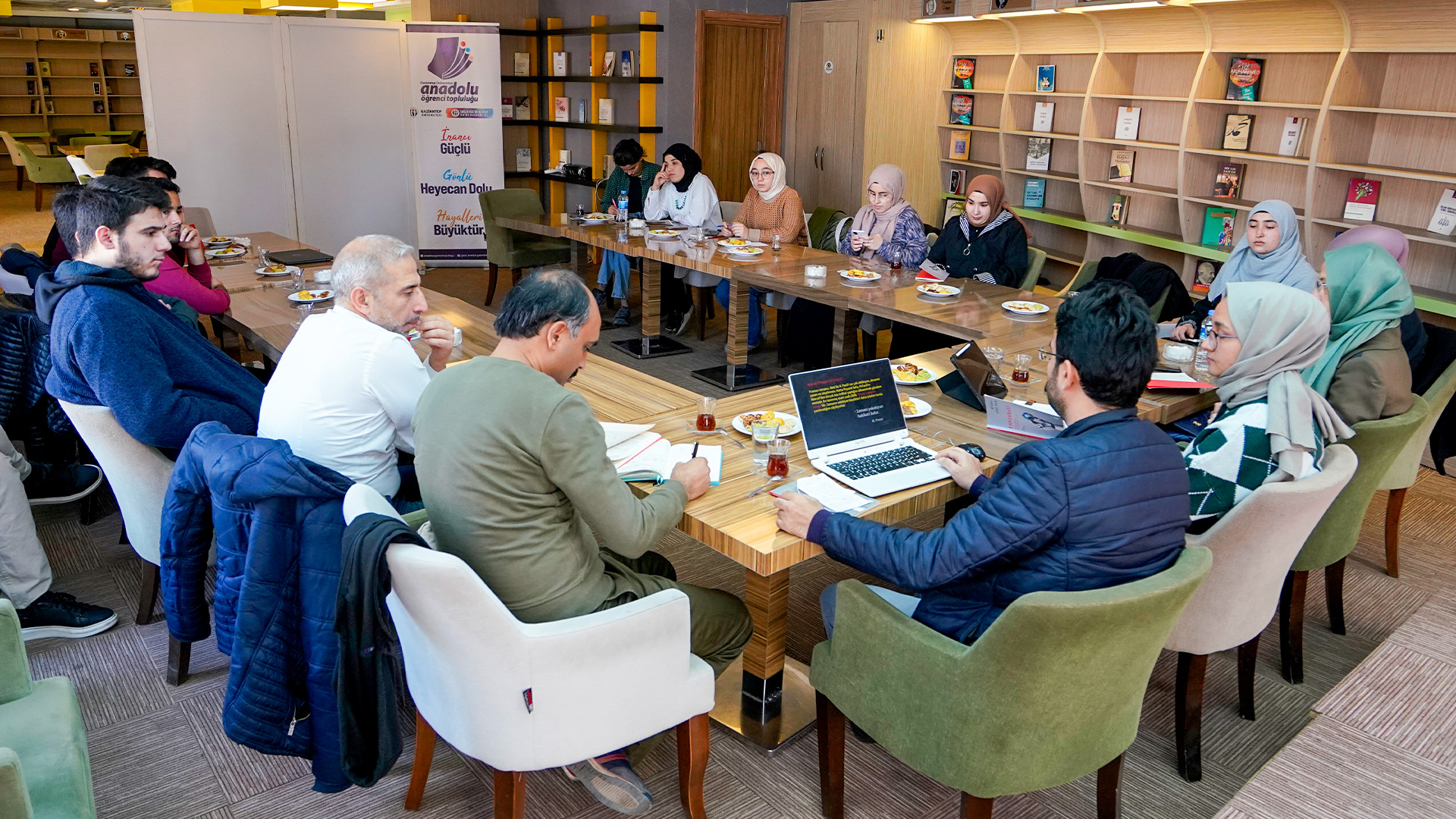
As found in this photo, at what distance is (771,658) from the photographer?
2.51 metres

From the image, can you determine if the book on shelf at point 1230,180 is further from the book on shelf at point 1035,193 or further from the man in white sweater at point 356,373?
the man in white sweater at point 356,373

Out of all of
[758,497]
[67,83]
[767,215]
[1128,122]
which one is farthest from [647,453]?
[67,83]

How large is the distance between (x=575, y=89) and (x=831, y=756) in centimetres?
851

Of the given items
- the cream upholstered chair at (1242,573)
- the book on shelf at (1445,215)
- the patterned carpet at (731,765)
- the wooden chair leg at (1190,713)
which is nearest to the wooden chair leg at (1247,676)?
the patterned carpet at (731,765)

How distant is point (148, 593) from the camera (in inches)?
121

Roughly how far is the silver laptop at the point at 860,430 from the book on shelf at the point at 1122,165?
5.09 metres

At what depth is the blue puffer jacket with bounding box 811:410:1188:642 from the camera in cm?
177

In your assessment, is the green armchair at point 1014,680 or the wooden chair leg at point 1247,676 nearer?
the green armchair at point 1014,680

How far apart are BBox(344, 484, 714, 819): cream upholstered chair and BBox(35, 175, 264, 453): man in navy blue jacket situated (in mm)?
1071

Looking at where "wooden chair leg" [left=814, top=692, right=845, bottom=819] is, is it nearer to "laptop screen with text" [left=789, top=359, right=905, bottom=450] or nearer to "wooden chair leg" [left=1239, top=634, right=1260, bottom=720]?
"laptop screen with text" [left=789, top=359, right=905, bottom=450]

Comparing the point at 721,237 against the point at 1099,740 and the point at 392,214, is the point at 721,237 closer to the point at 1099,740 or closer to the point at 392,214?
the point at 392,214

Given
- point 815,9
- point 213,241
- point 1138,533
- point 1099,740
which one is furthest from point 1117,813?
point 815,9

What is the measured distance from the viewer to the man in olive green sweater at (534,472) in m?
1.85

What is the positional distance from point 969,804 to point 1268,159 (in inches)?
202
